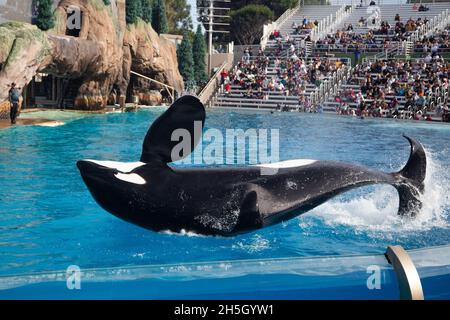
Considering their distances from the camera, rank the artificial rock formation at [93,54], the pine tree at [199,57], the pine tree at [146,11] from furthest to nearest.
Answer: the pine tree at [199,57]
the pine tree at [146,11]
the artificial rock formation at [93,54]

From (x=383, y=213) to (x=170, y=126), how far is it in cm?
278

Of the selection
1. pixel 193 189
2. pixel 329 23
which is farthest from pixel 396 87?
pixel 193 189

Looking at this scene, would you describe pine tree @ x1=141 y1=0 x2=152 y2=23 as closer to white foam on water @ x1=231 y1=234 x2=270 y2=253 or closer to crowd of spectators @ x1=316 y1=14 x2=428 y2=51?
crowd of spectators @ x1=316 y1=14 x2=428 y2=51

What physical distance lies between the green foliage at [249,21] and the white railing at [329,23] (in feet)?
27.7

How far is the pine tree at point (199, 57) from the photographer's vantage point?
35062 mm

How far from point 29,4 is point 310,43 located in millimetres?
17360

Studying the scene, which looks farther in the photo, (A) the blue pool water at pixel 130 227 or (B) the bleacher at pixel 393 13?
(B) the bleacher at pixel 393 13

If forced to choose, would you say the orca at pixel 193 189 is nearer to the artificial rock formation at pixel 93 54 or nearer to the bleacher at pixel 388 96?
the artificial rock formation at pixel 93 54

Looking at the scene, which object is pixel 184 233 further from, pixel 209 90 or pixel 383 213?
pixel 209 90

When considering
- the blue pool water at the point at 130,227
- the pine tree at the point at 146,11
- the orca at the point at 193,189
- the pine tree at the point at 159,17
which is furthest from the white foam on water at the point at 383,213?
the pine tree at the point at 159,17

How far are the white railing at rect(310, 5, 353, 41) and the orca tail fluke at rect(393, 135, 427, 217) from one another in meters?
29.7

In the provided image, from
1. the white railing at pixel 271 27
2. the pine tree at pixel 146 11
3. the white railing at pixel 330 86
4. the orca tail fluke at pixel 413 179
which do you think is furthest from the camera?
the white railing at pixel 271 27

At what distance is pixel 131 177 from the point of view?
15.6 feet
